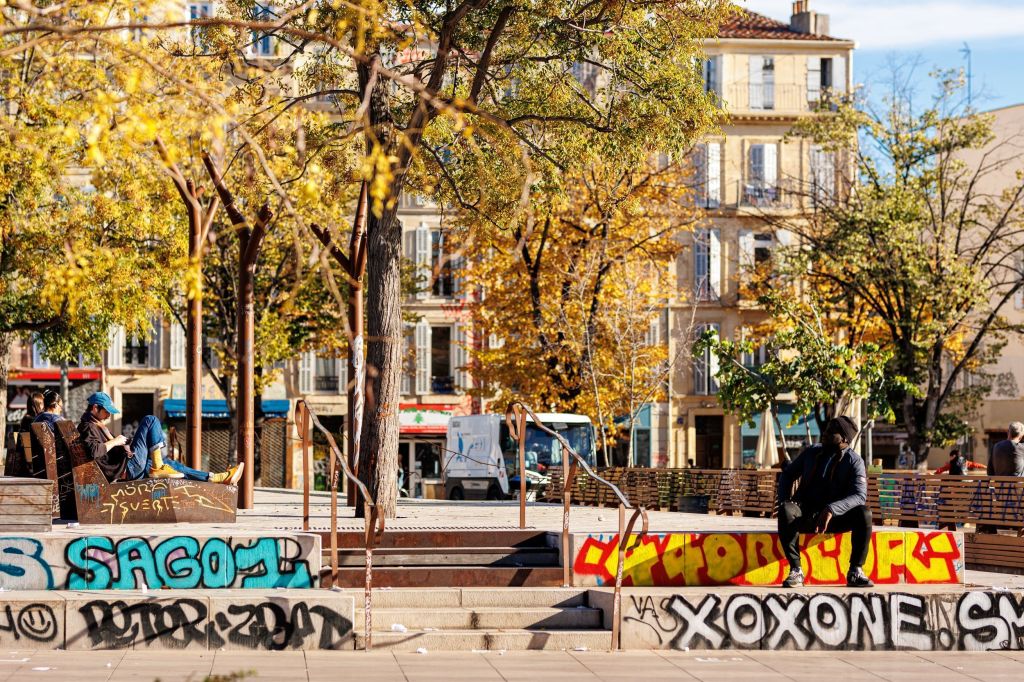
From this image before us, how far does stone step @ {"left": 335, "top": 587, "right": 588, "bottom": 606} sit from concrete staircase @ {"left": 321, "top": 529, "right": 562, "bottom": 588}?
522 mm

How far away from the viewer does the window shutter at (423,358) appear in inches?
2025

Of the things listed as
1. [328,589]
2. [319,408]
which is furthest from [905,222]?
[328,589]

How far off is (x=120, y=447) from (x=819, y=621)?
23.1 feet

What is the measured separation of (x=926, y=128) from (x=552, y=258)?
10031 millimetres

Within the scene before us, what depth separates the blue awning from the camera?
49781 millimetres

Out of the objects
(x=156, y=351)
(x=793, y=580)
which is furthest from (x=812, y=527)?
(x=156, y=351)

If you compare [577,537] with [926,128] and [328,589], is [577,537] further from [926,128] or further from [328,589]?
[926,128]

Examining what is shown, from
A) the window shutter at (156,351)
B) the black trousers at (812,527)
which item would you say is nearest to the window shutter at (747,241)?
the window shutter at (156,351)

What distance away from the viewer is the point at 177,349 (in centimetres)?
5025

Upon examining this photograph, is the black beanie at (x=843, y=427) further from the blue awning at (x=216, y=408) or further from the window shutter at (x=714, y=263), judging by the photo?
the window shutter at (x=714, y=263)

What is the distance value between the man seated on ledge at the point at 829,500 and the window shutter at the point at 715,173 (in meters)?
40.1

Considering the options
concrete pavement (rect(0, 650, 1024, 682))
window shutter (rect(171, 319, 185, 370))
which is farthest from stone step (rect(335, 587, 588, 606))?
window shutter (rect(171, 319, 185, 370))

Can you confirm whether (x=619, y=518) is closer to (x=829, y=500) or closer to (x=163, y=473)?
(x=829, y=500)

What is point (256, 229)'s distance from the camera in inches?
736
